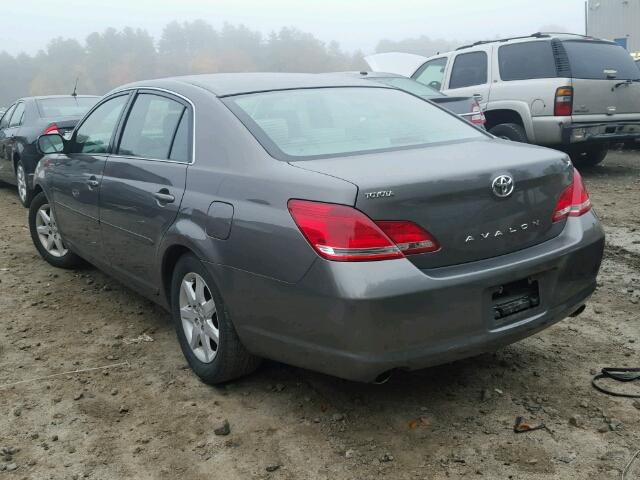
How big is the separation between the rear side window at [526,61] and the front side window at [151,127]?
21.1ft

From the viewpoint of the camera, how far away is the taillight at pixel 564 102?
884 centimetres

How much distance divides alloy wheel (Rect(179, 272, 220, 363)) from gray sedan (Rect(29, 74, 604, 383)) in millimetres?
10

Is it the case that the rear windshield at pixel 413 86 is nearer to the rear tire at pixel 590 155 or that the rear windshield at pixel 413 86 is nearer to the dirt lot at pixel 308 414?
the rear tire at pixel 590 155

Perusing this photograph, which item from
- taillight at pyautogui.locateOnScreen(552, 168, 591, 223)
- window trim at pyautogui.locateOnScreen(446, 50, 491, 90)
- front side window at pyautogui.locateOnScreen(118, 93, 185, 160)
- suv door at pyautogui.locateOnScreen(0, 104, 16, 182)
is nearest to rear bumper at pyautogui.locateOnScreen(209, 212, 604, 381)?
taillight at pyautogui.locateOnScreen(552, 168, 591, 223)

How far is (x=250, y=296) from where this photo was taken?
9.86ft

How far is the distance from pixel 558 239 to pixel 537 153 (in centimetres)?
41

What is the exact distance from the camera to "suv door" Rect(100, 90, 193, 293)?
3635 millimetres

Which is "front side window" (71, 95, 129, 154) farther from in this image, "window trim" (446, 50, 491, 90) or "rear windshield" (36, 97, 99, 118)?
"window trim" (446, 50, 491, 90)

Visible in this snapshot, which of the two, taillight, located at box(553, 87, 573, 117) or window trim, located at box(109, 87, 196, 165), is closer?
window trim, located at box(109, 87, 196, 165)

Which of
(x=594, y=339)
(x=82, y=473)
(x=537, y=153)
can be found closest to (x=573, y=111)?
(x=594, y=339)

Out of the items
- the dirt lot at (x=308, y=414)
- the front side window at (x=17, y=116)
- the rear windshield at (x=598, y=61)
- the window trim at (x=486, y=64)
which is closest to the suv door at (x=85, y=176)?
the dirt lot at (x=308, y=414)

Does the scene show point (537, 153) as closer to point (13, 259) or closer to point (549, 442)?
point (549, 442)

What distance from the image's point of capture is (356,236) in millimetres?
2654

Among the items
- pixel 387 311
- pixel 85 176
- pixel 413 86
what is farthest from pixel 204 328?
pixel 413 86
